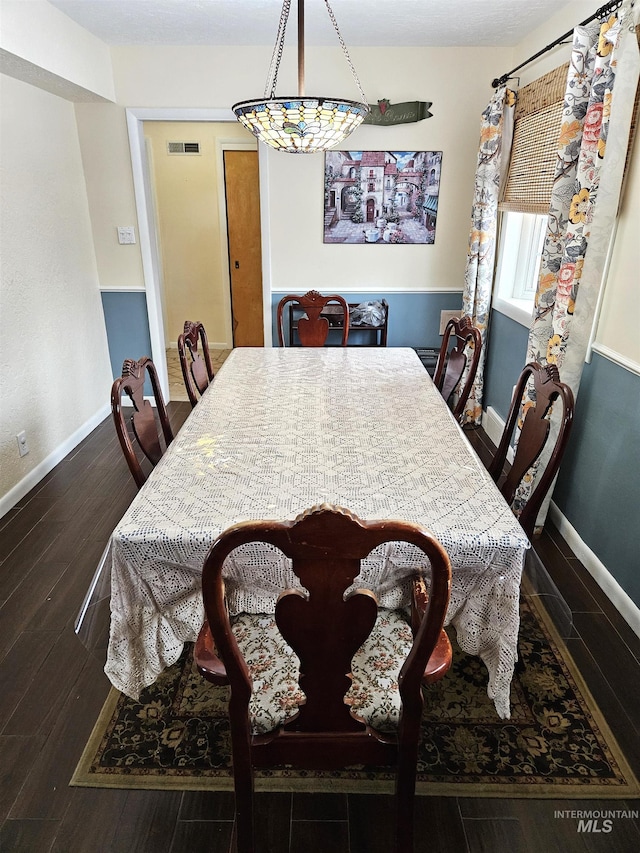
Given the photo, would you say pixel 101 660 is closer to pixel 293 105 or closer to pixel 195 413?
pixel 195 413

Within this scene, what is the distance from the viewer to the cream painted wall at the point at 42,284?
9.16ft

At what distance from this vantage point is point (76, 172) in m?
3.59

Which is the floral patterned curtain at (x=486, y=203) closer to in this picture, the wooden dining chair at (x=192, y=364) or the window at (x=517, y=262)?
the window at (x=517, y=262)

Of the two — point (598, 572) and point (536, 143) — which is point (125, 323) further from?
point (598, 572)

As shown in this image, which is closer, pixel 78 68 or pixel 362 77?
pixel 78 68

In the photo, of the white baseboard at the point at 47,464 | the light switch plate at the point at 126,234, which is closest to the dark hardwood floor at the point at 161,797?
the white baseboard at the point at 47,464

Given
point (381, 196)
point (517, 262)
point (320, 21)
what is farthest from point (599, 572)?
point (320, 21)

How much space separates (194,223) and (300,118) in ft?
13.6

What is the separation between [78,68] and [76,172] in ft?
2.31

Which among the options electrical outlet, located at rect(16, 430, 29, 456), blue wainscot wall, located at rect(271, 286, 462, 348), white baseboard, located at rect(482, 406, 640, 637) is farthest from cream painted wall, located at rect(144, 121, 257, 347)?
white baseboard, located at rect(482, 406, 640, 637)

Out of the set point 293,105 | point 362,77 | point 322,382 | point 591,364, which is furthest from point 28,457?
point 362,77

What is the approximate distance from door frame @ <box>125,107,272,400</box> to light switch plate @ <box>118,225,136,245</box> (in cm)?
5

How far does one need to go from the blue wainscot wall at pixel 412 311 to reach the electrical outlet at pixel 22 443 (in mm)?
1875

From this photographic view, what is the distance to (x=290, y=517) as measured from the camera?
4.48ft
